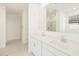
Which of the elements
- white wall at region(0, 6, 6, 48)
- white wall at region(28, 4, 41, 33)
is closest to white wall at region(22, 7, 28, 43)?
white wall at region(28, 4, 41, 33)

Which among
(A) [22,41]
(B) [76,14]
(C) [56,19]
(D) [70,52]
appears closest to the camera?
(D) [70,52]

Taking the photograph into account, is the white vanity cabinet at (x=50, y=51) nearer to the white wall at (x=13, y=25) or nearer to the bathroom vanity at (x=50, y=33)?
the bathroom vanity at (x=50, y=33)

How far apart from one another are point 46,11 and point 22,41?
0.65 metres

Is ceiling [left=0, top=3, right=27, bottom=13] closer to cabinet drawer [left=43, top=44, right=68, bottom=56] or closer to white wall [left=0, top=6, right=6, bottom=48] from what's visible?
white wall [left=0, top=6, right=6, bottom=48]

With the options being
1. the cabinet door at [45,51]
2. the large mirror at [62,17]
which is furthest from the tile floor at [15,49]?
the large mirror at [62,17]

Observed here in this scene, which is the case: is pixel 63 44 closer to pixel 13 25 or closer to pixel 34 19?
pixel 34 19

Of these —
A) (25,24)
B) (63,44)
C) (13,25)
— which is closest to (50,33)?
(63,44)

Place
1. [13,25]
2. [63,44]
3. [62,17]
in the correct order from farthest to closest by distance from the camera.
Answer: [13,25], [62,17], [63,44]

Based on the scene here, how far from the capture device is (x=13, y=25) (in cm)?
143

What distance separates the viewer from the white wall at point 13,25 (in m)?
1.40

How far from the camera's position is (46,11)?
1.39 m

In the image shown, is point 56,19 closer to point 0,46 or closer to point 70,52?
point 70,52

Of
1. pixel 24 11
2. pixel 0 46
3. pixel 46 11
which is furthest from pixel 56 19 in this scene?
pixel 0 46

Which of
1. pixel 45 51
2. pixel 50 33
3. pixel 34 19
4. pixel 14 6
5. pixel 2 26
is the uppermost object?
pixel 14 6
